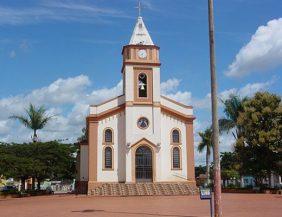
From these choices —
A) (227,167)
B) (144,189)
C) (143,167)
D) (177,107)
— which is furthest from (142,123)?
(227,167)

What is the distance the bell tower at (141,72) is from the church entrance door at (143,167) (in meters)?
4.98

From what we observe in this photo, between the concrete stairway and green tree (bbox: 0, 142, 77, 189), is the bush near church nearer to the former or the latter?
green tree (bbox: 0, 142, 77, 189)

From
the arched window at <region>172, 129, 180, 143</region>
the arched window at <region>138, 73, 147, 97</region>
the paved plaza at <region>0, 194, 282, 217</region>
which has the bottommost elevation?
the paved plaza at <region>0, 194, 282, 217</region>

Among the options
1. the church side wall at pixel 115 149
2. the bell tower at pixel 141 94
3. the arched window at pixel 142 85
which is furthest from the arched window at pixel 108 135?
the arched window at pixel 142 85

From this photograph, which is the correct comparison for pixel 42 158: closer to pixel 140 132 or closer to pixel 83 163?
pixel 83 163

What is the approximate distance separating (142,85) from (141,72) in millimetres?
1254

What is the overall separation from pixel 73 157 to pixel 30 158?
5197 mm

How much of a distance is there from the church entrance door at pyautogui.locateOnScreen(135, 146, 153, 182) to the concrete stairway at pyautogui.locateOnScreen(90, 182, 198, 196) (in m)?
0.96

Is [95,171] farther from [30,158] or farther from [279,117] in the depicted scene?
[279,117]

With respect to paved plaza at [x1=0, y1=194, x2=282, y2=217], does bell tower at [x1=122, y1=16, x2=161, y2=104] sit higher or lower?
higher

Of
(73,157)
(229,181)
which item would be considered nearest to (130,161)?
(73,157)

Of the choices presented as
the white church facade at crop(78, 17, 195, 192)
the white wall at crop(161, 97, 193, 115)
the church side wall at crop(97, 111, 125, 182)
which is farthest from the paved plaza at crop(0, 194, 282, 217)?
the white wall at crop(161, 97, 193, 115)

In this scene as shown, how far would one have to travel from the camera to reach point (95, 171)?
1666 inches

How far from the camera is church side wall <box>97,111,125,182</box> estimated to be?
42781 millimetres
